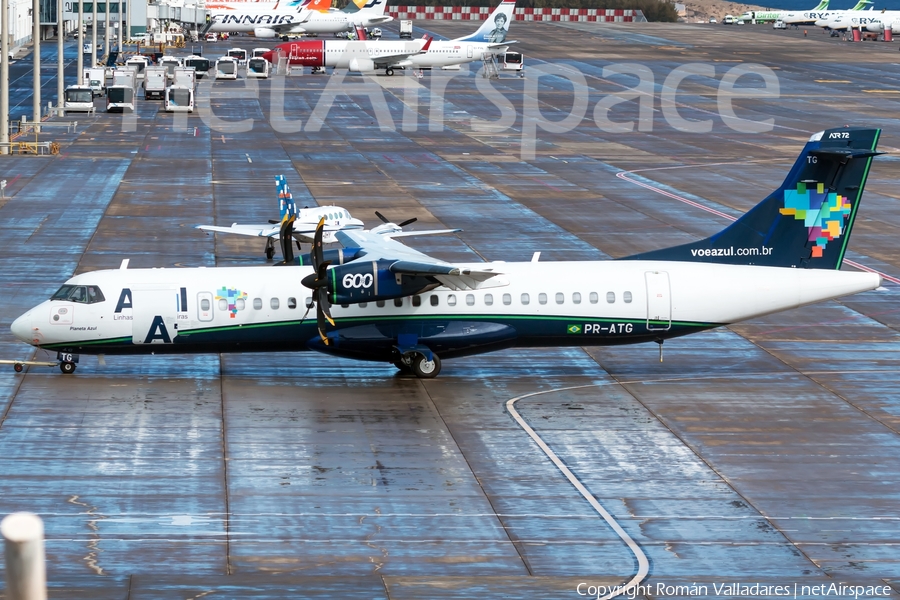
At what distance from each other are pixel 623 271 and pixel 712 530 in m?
11.6

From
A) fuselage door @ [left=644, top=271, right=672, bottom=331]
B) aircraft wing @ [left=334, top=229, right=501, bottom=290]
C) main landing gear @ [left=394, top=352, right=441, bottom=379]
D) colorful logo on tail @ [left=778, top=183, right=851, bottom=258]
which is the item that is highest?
colorful logo on tail @ [left=778, top=183, right=851, bottom=258]

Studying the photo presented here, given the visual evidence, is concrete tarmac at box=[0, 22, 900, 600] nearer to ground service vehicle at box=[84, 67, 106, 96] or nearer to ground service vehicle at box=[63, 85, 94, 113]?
ground service vehicle at box=[63, 85, 94, 113]

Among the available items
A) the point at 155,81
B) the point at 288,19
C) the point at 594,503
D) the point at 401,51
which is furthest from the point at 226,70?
the point at 594,503

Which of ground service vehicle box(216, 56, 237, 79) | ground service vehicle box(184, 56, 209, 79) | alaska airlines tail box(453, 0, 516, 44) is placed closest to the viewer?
ground service vehicle box(216, 56, 237, 79)

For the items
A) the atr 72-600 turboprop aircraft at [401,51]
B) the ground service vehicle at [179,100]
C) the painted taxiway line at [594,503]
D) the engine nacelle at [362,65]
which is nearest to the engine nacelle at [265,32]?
the atr 72-600 turboprop aircraft at [401,51]

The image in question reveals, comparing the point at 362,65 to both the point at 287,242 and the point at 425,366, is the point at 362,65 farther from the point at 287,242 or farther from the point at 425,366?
the point at 425,366

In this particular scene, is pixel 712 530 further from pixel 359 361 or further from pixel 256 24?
pixel 256 24

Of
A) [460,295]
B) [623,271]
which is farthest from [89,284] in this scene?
[623,271]

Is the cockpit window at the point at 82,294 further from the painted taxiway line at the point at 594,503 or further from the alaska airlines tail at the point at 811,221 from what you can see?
the alaska airlines tail at the point at 811,221

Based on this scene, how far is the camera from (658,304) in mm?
33188

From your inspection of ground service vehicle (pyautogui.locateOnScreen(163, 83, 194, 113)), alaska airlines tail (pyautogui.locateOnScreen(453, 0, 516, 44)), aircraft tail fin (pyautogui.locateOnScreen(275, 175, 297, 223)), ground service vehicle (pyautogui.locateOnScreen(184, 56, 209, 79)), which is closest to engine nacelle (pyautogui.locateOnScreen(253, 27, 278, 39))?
ground service vehicle (pyautogui.locateOnScreen(184, 56, 209, 79))

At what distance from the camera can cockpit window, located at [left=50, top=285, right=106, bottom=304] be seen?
3256cm

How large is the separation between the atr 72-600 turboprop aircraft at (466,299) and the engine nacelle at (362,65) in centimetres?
10873

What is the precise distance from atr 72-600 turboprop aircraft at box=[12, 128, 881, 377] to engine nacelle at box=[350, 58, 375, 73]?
108734 mm
